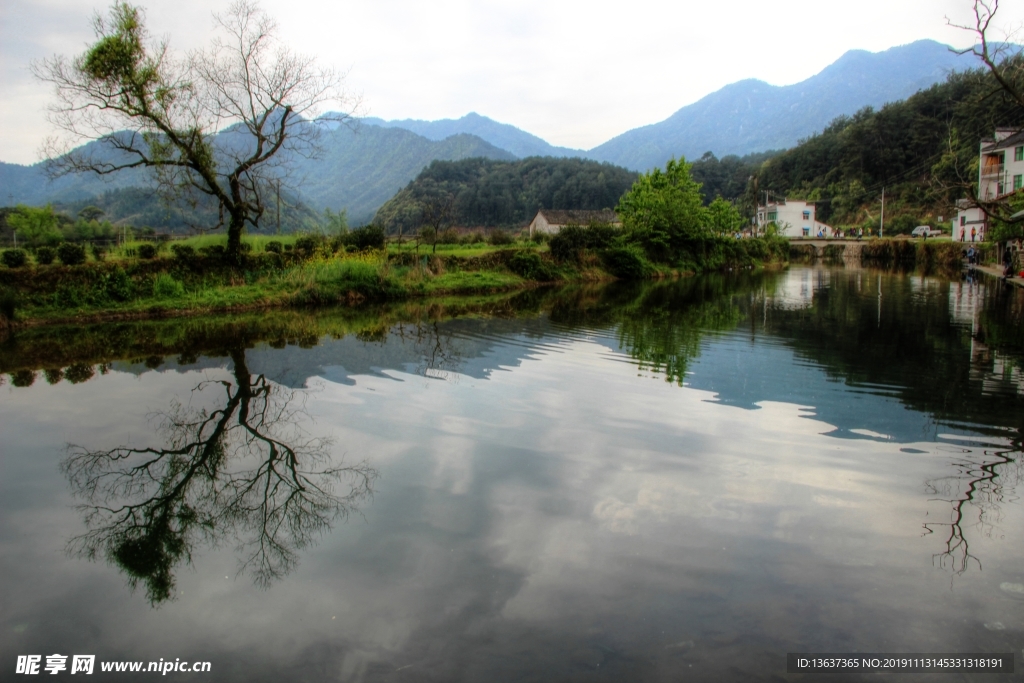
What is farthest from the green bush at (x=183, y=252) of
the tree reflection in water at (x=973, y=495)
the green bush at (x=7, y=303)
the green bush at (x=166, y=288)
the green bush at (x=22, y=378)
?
the tree reflection in water at (x=973, y=495)

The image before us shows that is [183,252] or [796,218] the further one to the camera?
[796,218]

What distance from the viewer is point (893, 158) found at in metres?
82.5

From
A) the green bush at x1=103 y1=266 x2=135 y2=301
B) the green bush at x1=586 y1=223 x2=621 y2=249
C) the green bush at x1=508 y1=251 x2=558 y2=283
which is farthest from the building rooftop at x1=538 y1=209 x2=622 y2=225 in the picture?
the green bush at x1=103 y1=266 x2=135 y2=301

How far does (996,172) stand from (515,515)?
193 ft

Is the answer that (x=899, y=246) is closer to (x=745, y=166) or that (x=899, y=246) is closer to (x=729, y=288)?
(x=729, y=288)

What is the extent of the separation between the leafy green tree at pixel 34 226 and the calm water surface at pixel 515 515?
49.5 feet

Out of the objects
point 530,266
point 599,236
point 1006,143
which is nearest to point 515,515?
point 530,266

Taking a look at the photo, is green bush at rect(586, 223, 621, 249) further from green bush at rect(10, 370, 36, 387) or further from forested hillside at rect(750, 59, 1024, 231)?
forested hillside at rect(750, 59, 1024, 231)

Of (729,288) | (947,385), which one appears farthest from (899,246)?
(947,385)

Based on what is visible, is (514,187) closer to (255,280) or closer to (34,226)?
(34,226)

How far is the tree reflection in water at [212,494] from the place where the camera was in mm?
4965

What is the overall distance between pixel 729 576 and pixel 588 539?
1.07m

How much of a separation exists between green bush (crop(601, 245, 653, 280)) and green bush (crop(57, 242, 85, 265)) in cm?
2439

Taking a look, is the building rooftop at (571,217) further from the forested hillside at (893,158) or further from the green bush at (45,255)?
the green bush at (45,255)
